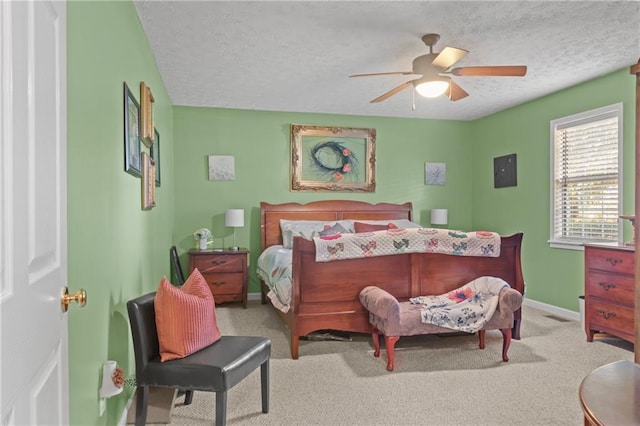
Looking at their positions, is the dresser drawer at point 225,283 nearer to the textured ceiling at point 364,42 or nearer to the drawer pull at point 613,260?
the textured ceiling at point 364,42

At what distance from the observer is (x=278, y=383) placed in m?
2.87

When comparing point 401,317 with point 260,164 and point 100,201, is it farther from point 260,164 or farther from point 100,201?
point 260,164

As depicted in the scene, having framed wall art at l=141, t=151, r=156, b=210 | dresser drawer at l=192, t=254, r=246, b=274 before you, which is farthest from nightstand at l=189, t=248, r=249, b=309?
framed wall art at l=141, t=151, r=156, b=210

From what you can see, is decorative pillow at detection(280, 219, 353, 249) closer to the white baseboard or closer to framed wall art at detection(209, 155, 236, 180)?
framed wall art at detection(209, 155, 236, 180)

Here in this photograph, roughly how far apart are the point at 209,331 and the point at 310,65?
2551 mm

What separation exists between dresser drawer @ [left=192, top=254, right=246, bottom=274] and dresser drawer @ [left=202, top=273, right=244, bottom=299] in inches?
2.5

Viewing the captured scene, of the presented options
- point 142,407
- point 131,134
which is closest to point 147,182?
point 131,134

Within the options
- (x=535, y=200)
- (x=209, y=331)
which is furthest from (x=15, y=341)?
(x=535, y=200)

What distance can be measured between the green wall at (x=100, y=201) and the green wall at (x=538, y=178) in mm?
4120

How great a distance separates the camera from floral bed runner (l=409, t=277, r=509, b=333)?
10.1ft

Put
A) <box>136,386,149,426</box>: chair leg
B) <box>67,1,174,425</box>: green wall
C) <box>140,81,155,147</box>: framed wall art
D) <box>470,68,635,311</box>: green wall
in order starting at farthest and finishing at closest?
<box>470,68,635,311</box>: green wall < <box>140,81,155,147</box>: framed wall art < <box>136,386,149,426</box>: chair leg < <box>67,1,174,425</box>: green wall

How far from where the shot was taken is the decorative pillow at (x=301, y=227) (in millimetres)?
5271

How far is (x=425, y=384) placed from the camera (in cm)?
282

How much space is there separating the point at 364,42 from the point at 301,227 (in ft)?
8.57
